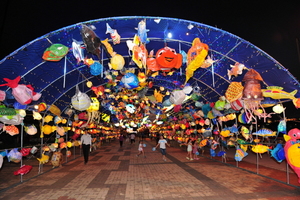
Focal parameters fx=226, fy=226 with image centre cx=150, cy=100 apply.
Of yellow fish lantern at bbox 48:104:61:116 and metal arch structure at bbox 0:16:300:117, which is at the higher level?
metal arch structure at bbox 0:16:300:117

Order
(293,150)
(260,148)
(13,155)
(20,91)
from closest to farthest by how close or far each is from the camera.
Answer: (293,150) → (20,91) → (13,155) → (260,148)

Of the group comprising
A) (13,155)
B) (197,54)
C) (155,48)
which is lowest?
(13,155)

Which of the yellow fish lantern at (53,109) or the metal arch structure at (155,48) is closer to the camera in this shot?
the metal arch structure at (155,48)

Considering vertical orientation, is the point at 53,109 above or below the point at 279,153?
above

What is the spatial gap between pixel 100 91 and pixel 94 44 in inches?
227

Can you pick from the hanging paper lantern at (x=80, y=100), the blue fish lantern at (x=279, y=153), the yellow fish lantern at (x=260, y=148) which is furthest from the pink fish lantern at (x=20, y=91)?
the yellow fish lantern at (x=260, y=148)

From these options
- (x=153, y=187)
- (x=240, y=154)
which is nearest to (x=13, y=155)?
(x=153, y=187)

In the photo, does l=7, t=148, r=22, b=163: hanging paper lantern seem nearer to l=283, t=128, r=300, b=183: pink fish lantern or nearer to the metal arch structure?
the metal arch structure

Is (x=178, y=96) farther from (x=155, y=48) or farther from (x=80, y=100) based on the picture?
(x=155, y=48)

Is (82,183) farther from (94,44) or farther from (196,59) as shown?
(196,59)

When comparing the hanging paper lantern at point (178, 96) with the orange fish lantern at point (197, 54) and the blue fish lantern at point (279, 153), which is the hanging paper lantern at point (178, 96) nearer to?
the orange fish lantern at point (197, 54)

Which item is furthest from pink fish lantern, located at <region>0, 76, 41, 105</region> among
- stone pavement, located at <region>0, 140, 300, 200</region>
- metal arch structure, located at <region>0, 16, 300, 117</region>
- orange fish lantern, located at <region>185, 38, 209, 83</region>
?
orange fish lantern, located at <region>185, 38, 209, 83</region>

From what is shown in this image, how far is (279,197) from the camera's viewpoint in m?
5.64

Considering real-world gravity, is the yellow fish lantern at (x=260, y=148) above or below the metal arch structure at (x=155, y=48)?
below
